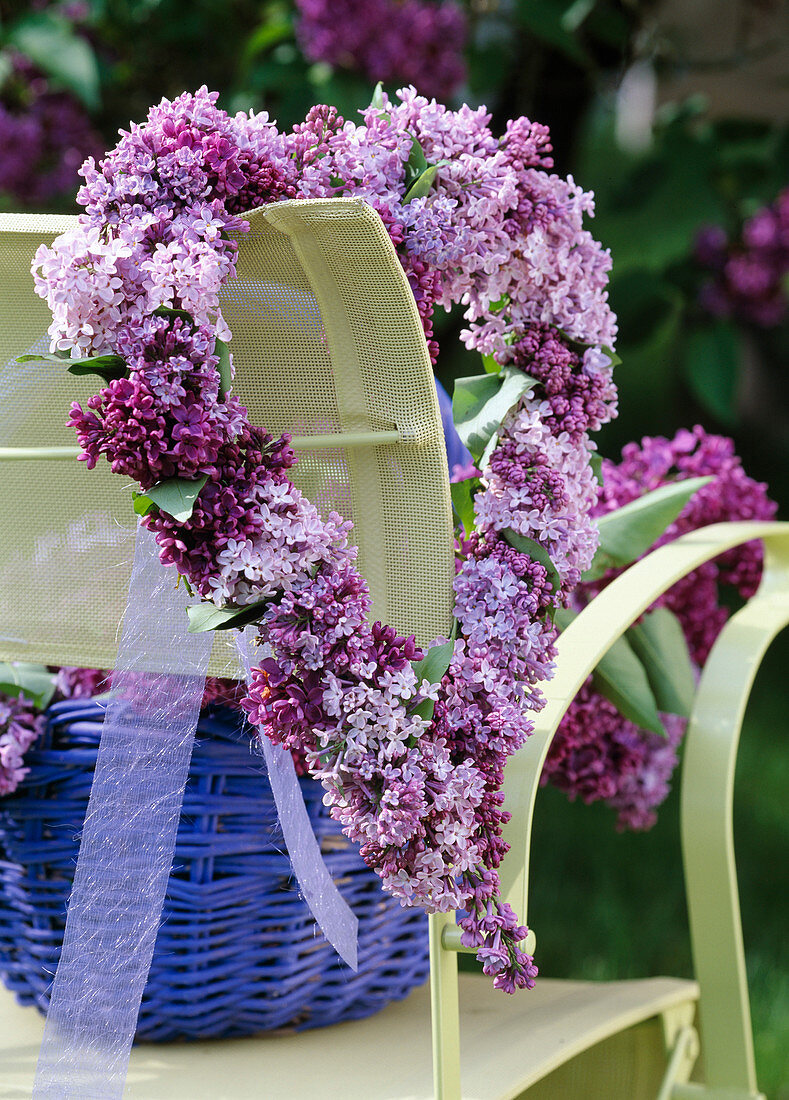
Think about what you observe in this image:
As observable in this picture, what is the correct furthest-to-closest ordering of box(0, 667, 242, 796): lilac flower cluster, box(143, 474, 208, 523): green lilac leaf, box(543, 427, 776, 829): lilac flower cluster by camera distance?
1. box(543, 427, 776, 829): lilac flower cluster
2. box(0, 667, 242, 796): lilac flower cluster
3. box(143, 474, 208, 523): green lilac leaf

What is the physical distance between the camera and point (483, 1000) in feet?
3.86

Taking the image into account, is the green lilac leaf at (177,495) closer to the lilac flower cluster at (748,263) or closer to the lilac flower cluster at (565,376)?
the lilac flower cluster at (565,376)

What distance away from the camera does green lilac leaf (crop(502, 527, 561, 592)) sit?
81 cm

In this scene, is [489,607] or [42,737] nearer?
[489,607]

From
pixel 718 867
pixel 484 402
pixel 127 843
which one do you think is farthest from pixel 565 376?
pixel 718 867

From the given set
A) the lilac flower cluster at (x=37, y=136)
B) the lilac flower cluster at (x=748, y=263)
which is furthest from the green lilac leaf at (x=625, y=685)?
the lilac flower cluster at (x=37, y=136)

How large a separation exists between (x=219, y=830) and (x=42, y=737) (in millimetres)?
163

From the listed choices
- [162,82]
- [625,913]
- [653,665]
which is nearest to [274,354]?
[653,665]

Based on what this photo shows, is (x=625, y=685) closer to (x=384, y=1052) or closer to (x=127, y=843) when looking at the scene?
(x=384, y=1052)

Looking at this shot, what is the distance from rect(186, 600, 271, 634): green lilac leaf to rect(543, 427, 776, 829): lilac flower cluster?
540 mm

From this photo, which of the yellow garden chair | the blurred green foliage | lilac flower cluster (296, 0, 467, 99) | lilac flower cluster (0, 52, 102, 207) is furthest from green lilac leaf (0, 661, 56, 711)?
lilac flower cluster (0, 52, 102, 207)

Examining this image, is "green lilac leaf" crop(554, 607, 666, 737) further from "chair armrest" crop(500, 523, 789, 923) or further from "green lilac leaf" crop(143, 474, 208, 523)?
"green lilac leaf" crop(143, 474, 208, 523)

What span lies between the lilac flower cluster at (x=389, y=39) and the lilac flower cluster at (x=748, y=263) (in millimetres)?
699

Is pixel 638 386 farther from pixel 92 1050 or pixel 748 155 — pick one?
pixel 92 1050
